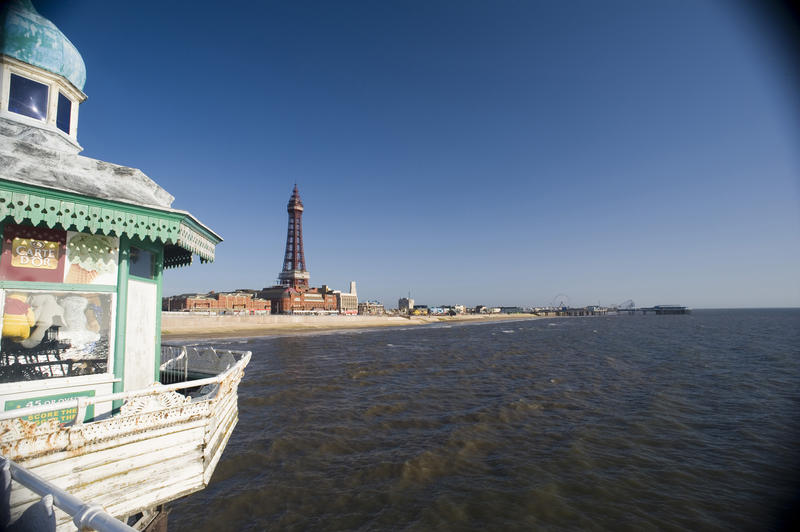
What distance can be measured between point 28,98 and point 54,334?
186 inches

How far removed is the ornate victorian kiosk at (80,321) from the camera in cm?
434

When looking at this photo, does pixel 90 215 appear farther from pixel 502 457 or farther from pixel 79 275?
pixel 502 457

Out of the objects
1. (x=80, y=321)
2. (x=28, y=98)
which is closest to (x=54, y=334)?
(x=80, y=321)

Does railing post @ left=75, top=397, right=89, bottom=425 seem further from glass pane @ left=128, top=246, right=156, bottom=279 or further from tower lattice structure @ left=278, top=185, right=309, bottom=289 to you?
tower lattice structure @ left=278, top=185, right=309, bottom=289

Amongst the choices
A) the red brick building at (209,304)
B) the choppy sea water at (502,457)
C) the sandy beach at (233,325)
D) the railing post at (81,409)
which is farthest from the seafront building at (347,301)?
the railing post at (81,409)

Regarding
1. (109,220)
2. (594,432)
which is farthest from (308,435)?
(594,432)

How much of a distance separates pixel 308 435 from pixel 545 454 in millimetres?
7678

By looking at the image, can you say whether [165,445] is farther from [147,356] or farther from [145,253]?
[145,253]

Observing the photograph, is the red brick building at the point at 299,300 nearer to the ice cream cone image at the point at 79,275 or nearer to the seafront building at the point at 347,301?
the seafront building at the point at 347,301

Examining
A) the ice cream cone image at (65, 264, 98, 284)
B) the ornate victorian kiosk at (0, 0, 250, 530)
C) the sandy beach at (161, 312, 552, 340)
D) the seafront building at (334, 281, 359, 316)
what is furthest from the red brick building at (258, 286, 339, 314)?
the ice cream cone image at (65, 264, 98, 284)

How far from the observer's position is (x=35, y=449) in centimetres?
397

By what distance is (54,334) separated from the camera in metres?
5.19

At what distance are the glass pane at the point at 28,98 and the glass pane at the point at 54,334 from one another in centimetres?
390

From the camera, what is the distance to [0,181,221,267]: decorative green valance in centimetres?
452
